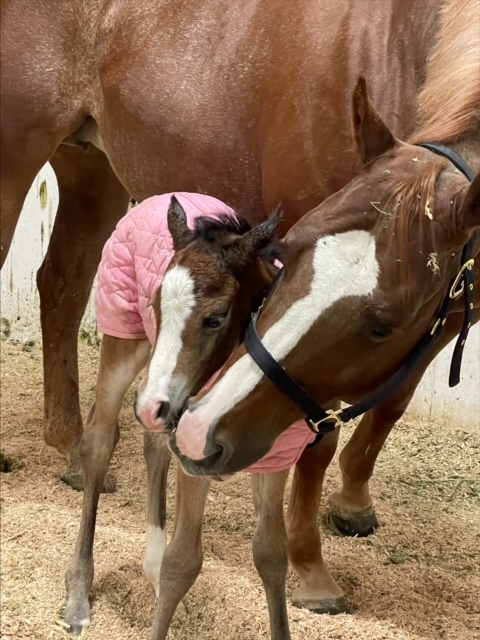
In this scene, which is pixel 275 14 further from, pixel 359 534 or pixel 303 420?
pixel 359 534

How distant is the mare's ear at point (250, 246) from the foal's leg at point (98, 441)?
523mm

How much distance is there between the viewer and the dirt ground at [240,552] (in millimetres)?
2006

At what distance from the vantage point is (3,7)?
2.40 metres

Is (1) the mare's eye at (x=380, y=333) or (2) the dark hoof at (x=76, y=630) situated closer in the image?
(1) the mare's eye at (x=380, y=333)

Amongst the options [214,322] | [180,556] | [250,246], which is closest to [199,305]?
[214,322]

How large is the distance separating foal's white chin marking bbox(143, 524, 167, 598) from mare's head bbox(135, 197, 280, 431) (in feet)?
→ 2.46

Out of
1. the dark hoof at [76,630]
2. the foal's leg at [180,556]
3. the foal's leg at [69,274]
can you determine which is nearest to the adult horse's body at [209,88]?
the foal's leg at [69,274]

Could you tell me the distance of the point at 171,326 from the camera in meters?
1.45

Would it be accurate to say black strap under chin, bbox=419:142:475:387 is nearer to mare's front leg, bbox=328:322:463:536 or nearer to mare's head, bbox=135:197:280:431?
mare's head, bbox=135:197:280:431

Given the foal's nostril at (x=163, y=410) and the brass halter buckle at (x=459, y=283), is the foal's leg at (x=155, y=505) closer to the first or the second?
the foal's nostril at (x=163, y=410)

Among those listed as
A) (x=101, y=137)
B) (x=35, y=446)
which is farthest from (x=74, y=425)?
(x=101, y=137)

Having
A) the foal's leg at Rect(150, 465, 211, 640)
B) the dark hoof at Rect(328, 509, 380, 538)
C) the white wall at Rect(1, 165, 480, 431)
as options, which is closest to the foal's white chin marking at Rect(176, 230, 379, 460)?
the foal's leg at Rect(150, 465, 211, 640)

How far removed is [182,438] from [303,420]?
0.74 ft

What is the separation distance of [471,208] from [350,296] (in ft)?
0.71
